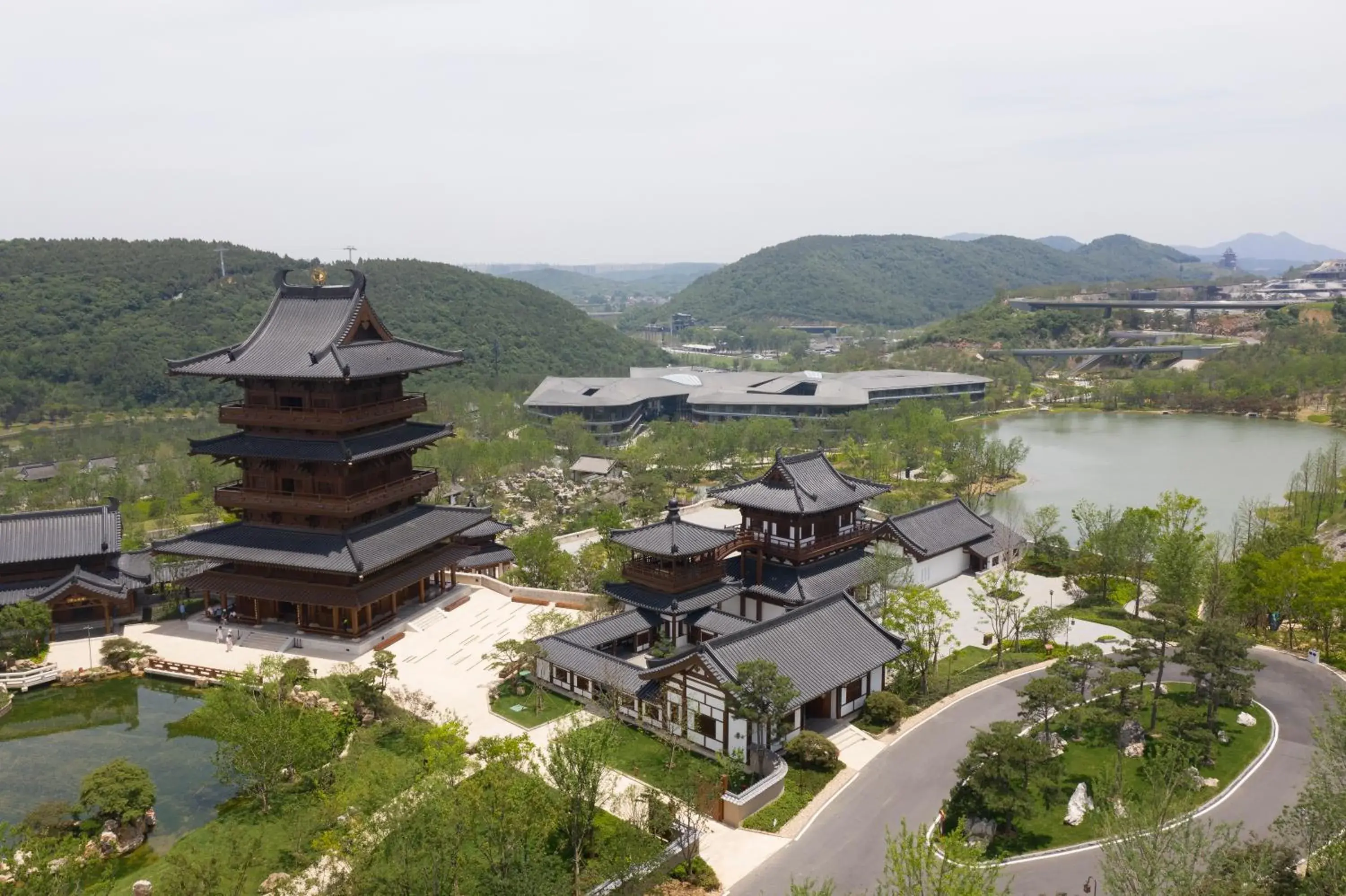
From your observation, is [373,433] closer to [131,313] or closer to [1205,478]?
[1205,478]

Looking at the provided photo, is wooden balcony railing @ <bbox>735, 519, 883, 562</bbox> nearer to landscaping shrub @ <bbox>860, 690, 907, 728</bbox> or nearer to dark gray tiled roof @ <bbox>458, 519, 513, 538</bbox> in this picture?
landscaping shrub @ <bbox>860, 690, 907, 728</bbox>

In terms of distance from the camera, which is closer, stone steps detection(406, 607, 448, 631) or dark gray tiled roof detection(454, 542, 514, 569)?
stone steps detection(406, 607, 448, 631)

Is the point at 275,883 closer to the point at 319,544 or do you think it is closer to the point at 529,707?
the point at 529,707

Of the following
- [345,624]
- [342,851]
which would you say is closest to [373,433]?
[345,624]


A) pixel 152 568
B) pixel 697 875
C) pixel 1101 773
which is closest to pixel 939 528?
pixel 1101 773

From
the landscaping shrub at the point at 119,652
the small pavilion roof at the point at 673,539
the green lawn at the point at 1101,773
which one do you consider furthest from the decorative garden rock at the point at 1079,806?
the landscaping shrub at the point at 119,652

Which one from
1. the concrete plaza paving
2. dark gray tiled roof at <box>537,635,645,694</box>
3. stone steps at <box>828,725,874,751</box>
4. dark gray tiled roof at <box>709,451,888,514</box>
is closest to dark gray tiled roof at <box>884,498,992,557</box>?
the concrete plaza paving

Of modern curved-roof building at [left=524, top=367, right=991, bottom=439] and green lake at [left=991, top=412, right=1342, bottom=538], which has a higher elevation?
modern curved-roof building at [left=524, top=367, right=991, bottom=439]
